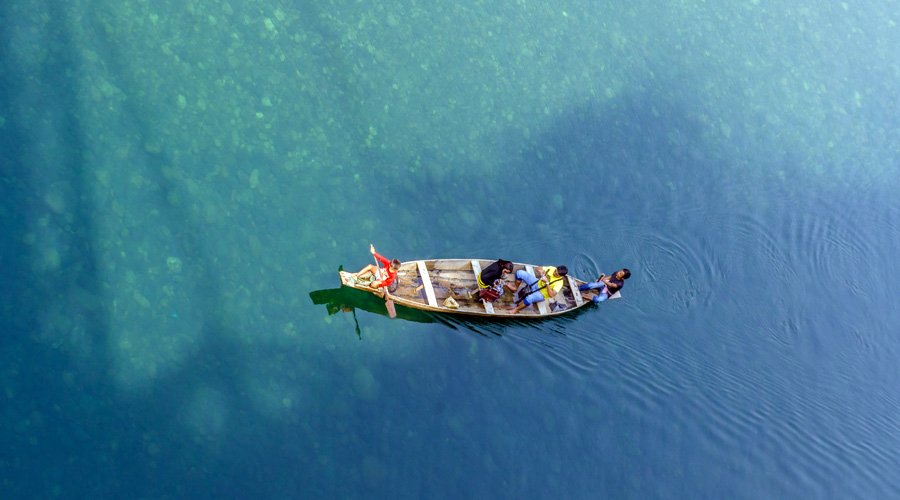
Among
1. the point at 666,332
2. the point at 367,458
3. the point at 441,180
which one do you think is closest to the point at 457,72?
the point at 441,180

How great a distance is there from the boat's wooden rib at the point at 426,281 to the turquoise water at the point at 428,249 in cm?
47

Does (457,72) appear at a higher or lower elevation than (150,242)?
higher

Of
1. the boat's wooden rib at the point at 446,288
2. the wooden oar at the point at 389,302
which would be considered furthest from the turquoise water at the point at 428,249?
the boat's wooden rib at the point at 446,288

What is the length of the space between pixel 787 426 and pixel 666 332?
9.95 ft

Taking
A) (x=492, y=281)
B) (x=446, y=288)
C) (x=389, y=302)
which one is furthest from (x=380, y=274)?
(x=492, y=281)

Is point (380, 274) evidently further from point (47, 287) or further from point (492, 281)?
point (47, 287)

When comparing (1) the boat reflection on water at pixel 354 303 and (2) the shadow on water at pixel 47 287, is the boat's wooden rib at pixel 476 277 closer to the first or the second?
(1) the boat reflection on water at pixel 354 303

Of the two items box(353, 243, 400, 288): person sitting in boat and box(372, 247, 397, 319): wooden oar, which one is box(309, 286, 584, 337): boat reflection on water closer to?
box(372, 247, 397, 319): wooden oar

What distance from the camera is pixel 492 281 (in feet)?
42.3

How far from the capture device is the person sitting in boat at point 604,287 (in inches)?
537

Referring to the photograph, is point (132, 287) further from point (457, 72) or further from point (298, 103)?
point (457, 72)

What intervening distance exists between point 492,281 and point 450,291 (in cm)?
85

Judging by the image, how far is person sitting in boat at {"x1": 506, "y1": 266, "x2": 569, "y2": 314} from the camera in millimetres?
13320

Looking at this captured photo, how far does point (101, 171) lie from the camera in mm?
11812
